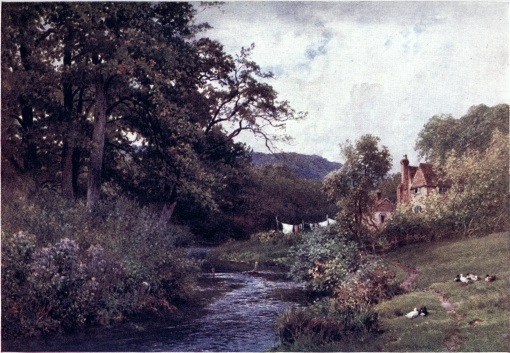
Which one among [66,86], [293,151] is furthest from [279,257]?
[66,86]

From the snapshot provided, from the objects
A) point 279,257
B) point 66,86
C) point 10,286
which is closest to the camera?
point 10,286

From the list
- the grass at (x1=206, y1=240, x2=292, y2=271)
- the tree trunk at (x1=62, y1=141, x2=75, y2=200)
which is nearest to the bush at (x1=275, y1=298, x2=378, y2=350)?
the grass at (x1=206, y1=240, x2=292, y2=271)

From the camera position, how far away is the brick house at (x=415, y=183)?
7.91 meters

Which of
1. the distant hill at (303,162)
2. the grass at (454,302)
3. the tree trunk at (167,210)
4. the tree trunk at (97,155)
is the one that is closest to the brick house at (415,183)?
the grass at (454,302)

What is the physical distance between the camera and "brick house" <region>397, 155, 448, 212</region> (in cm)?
791

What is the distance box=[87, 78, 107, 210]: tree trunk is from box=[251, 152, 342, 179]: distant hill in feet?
9.05

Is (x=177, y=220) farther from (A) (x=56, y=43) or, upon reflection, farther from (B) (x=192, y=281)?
(A) (x=56, y=43)

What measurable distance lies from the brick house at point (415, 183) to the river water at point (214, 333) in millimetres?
2564

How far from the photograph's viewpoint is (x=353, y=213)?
8.56m

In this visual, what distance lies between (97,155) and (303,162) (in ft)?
11.9

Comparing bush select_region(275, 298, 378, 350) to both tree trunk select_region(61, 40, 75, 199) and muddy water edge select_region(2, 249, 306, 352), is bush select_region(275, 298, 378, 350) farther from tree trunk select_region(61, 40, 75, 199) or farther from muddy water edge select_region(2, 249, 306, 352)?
tree trunk select_region(61, 40, 75, 199)

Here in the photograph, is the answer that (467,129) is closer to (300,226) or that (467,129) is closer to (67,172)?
(300,226)

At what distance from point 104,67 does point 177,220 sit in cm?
287

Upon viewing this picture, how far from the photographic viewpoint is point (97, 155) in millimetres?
9328
